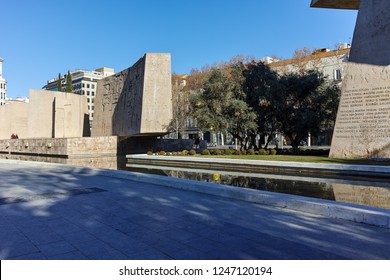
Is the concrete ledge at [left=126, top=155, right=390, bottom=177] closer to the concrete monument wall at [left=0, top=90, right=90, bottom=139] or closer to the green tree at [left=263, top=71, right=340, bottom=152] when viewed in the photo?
the green tree at [left=263, top=71, right=340, bottom=152]

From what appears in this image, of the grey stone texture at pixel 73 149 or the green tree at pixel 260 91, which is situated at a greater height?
the green tree at pixel 260 91

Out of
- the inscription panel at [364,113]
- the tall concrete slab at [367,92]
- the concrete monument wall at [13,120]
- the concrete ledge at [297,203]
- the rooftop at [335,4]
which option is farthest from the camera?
the concrete monument wall at [13,120]

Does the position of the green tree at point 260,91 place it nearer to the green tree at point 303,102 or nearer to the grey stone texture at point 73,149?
the green tree at point 303,102

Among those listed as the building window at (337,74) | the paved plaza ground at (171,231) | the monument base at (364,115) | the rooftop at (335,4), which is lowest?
the paved plaza ground at (171,231)

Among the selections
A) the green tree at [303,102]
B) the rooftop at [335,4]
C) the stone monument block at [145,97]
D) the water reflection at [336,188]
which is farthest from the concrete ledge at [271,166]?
the rooftop at [335,4]

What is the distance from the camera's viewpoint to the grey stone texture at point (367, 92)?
1366 cm

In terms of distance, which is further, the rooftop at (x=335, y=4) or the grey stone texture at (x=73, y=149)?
the grey stone texture at (x=73, y=149)

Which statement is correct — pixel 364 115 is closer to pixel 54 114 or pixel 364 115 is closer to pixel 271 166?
pixel 271 166

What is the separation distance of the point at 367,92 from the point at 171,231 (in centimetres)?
1291

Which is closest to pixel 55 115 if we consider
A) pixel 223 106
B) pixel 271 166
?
pixel 223 106

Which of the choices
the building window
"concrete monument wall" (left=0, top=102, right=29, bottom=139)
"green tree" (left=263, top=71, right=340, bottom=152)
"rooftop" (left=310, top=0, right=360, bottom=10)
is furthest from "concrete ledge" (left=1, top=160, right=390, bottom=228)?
"concrete monument wall" (left=0, top=102, right=29, bottom=139)

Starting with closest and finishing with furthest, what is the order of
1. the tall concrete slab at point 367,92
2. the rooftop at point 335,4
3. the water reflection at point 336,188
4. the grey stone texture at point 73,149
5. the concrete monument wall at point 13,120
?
the water reflection at point 336,188
the tall concrete slab at point 367,92
the rooftop at point 335,4
the grey stone texture at point 73,149
the concrete monument wall at point 13,120

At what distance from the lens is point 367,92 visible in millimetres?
14219

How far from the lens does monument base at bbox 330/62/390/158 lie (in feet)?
44.5
